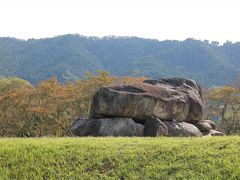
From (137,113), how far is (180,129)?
9.23 ft

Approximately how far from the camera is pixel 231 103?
5650 cm

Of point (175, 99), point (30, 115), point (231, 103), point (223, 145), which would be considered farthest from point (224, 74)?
point (223, 145)

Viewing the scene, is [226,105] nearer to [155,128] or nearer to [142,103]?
[142,103]

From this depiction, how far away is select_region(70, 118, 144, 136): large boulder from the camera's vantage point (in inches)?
952

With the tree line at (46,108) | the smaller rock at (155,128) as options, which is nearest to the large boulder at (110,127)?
the smaller rock at (155,128)

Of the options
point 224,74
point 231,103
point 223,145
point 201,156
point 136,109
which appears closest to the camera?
point 201,156

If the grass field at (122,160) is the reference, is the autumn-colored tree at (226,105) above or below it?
below

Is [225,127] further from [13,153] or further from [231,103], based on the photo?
[13,153]

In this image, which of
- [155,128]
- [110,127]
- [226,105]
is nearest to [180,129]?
[155,128]

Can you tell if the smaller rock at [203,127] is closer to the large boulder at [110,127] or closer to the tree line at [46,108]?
the large boulder at [110,127]

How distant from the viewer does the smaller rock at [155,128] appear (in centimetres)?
2377

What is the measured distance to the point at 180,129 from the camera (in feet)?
82.4

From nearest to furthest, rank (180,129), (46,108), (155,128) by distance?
(155,128) < (180,129) < (46,108)

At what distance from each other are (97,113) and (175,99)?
202 inches
